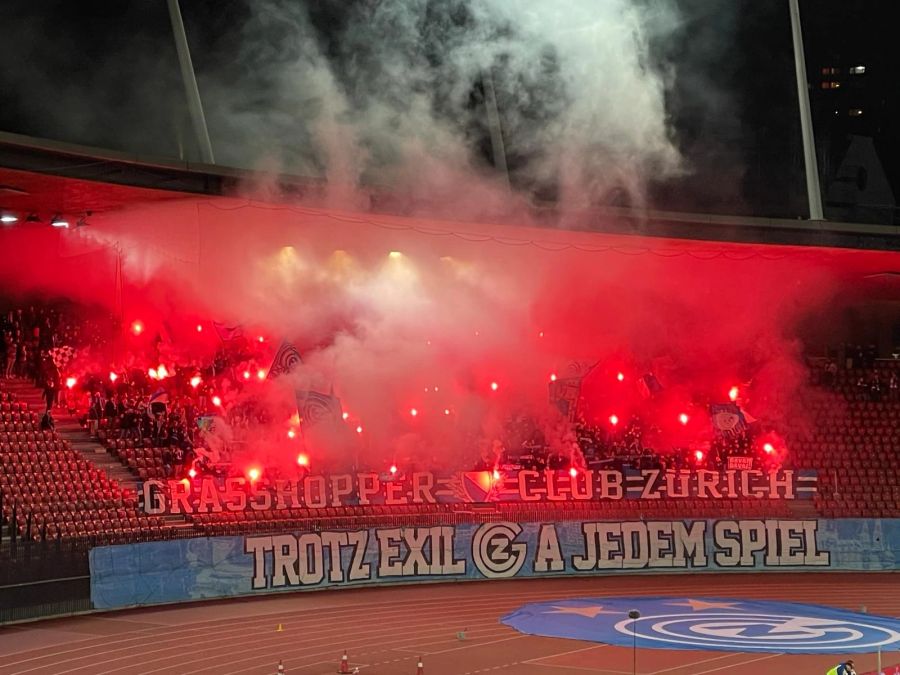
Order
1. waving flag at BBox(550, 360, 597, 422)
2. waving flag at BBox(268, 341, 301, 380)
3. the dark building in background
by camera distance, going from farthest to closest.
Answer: the dark building in background → waving flag at BBox(550, 360, 597, 422) → waving flag at BBox(268, 341, 301, 380)

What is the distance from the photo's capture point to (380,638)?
1633 cm

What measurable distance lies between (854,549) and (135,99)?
56.0ft

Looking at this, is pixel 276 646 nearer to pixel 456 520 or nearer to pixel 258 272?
pixel 456 520

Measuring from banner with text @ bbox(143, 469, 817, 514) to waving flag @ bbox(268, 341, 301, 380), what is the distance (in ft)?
9.43

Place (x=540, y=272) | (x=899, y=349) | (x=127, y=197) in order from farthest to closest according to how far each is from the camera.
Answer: (x=899, y=349)
(x=540, y=272)
(x=127, y=197)

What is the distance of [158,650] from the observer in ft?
50.1

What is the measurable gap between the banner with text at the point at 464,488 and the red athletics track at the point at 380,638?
1.94 metres

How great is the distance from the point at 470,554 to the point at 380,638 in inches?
247

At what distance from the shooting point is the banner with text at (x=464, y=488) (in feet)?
68.5

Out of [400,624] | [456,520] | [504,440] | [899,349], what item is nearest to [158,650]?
[400,624]

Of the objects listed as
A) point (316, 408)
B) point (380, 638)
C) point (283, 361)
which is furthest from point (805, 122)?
point (380, 638)

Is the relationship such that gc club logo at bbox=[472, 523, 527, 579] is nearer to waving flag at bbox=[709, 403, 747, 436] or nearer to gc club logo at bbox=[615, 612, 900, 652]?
gc club logo at bbox=[615, 612, 900, 652]

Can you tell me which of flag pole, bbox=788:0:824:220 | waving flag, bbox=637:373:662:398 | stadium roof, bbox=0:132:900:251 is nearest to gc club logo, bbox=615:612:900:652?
stadium roof, bbox=0:132:900:251

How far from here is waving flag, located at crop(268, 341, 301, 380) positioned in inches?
953
